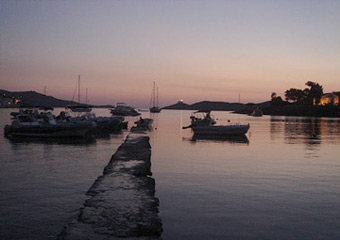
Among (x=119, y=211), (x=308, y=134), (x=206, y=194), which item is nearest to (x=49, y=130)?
(x=206, y=194)

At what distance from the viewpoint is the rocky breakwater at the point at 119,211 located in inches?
256

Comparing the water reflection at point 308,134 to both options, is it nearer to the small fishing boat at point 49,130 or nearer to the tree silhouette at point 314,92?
the small fishing boat at point 49,130

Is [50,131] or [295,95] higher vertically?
[295,95]

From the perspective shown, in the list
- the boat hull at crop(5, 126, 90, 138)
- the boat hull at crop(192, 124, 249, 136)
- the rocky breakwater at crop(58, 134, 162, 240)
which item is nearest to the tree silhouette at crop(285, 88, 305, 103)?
the boat hull at crop(192, 124, 249, 136)

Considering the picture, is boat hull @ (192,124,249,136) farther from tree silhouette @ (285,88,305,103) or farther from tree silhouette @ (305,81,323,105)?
tree silhouette @ (285,88,305,103)

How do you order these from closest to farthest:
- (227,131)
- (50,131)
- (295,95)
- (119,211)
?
(119,211), (50,131), (227,131), (295,95)

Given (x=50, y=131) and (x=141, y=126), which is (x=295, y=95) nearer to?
(x=141, y=126)

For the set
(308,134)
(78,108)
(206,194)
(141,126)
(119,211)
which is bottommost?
(206,194)

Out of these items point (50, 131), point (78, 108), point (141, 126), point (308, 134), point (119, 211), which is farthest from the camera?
point (78, 108)

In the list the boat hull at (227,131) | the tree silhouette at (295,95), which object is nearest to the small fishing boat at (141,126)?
the boat hull at (227,131)

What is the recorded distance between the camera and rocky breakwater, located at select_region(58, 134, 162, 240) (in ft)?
21.3

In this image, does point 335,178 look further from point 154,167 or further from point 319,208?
point 154,167

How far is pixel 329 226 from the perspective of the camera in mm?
8586

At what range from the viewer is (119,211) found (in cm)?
782
